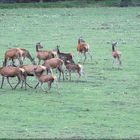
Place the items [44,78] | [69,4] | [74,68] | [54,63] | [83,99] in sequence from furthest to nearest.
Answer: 1. [69,4]
2. [74,68]
3. [54,63]
4. [44,78]
5. [83,99]

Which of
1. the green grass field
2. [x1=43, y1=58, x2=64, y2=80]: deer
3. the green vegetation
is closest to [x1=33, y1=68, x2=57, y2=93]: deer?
the green grass field

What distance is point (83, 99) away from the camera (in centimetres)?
1695

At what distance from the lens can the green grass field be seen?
1352 cm

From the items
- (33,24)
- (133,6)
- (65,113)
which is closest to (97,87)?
(65,113)

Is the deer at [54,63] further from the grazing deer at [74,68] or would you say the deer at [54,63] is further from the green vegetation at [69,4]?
the green vegetation at [69,4]

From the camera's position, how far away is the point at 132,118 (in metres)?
14.7

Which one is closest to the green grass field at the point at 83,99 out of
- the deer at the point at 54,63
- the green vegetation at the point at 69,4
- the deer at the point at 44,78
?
the deer at the point at 44,78

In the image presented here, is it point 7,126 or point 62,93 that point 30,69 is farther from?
point 7,126

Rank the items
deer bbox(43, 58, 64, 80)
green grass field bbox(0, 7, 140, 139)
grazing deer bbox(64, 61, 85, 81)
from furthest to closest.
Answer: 1. grazing deer bbox(64, 61, 85, 81)
2. deer bbox(43, 58, 64, 80)
3. green grass field bbox(0, 7, 140, 139)

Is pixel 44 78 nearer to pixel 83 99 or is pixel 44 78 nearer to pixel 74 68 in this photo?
pixel 83 99

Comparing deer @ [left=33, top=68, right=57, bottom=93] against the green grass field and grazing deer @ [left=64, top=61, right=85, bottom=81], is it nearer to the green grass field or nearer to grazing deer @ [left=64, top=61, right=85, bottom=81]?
the green grass field

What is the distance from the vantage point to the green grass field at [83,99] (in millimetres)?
13516

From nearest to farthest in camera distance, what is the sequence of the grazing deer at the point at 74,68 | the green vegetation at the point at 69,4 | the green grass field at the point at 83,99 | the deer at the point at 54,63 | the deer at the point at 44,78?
the green grass field at the point at 83,99
the deer at the point at 44,78
the deer at the point at 54,63
the grazing deer at the point at 74,68
the green vegetation at the point at 69,4

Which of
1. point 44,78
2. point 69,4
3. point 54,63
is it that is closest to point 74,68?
point 54,63
